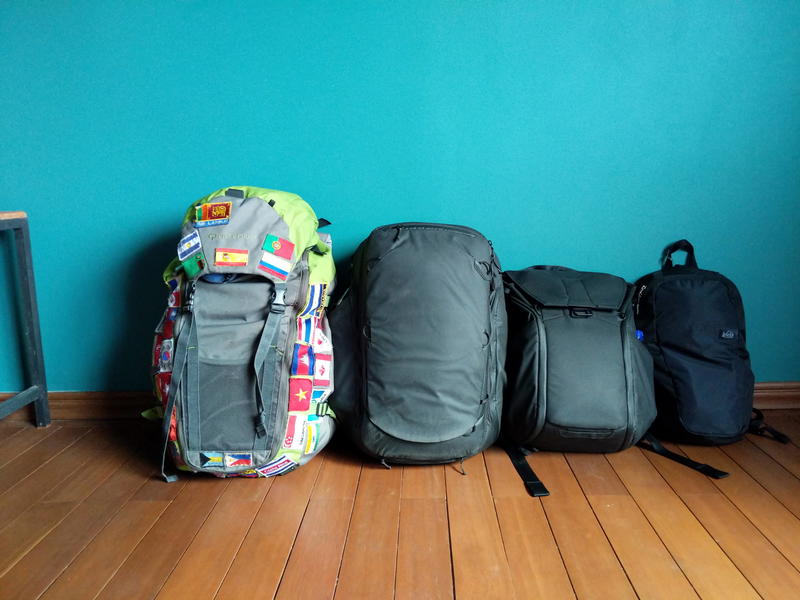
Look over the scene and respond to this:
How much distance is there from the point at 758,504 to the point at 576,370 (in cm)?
53

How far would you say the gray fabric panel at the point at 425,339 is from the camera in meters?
1.57

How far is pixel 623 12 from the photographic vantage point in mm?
1728

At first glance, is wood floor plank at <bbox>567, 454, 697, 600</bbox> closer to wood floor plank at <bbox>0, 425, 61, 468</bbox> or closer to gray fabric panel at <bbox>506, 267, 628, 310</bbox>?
gray fabric panel at <bbox>506, 267, 628, 310</bbox>

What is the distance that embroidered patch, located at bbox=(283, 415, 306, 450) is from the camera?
1552 millimetres

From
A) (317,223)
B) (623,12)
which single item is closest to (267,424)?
(317,223)

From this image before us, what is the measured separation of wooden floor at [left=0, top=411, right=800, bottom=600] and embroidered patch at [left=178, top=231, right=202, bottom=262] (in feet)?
1.97

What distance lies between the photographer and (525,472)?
157cm

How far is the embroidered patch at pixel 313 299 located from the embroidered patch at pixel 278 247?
0.12 meters

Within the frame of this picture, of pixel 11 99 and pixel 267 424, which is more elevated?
pixel 11 99

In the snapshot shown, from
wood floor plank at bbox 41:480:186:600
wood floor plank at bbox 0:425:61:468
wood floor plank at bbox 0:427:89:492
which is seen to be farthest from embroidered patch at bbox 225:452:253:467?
wood floor plank at bbox 0:425:61:468

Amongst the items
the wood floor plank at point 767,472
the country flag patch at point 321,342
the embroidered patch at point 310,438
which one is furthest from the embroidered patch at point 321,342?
the wood floor plank at point 767,472

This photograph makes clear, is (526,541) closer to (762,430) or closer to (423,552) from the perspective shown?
(423,552)

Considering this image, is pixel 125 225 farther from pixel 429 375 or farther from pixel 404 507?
pixel 404 507

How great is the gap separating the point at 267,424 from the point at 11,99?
1303 millimetres
